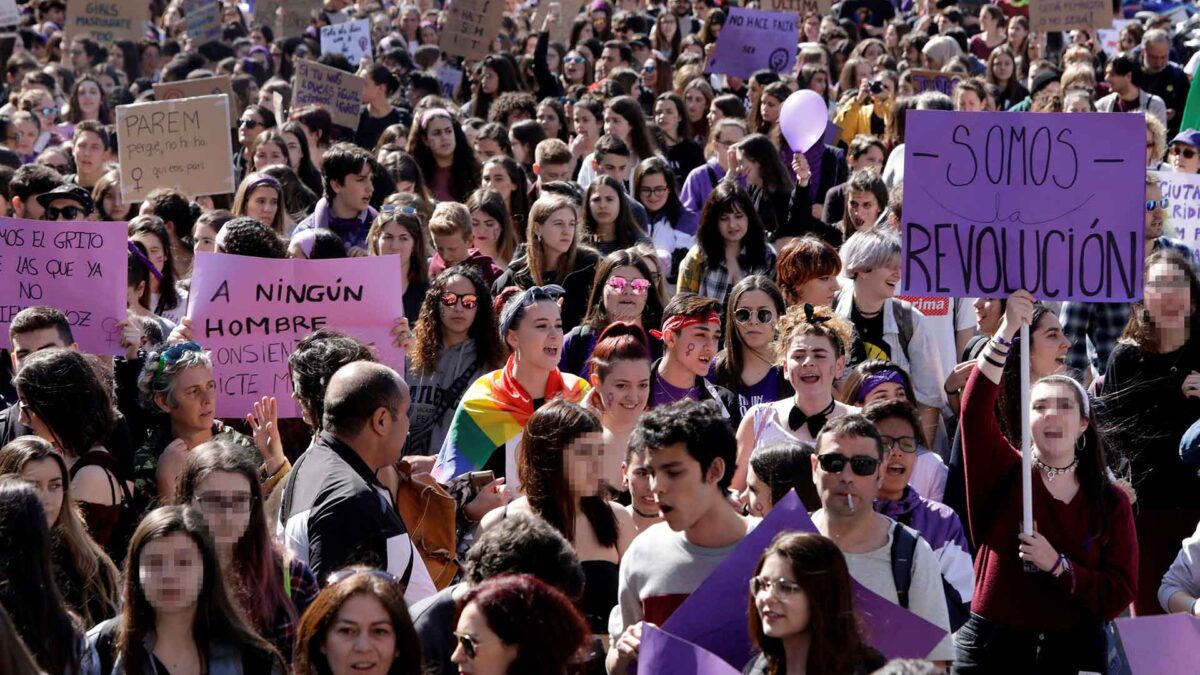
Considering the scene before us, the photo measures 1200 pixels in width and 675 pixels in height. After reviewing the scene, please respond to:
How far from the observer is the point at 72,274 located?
24.6 ft

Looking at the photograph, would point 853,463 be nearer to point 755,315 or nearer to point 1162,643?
point 1162,643

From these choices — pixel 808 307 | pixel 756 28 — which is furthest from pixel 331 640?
pixel 756 28

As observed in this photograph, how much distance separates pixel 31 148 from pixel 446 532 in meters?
8.81

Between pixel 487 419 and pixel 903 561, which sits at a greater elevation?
pixel 487 419

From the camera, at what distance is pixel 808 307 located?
6918mm

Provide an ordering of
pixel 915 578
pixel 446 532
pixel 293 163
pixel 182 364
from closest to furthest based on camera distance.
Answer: pixel 915 578
pixel 446 532
pixel 182 364
pixel 293 163

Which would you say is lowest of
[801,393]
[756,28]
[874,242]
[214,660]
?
[214,660]

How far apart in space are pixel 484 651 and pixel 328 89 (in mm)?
10337

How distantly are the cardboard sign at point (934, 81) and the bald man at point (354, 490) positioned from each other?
10.6 meters

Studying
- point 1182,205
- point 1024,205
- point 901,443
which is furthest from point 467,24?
point 901,443

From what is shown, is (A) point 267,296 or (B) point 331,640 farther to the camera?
(A) point 267,296

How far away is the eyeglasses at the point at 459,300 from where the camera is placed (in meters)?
7.47

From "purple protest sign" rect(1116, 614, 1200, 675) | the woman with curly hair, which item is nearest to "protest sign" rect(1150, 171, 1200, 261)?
the woman with curly hair

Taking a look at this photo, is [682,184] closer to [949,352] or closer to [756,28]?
[756,28]
